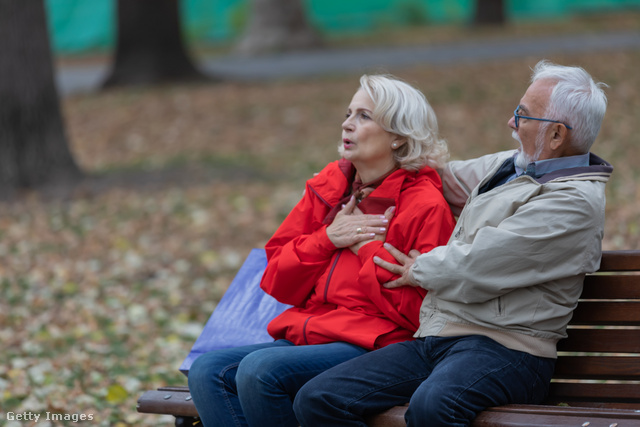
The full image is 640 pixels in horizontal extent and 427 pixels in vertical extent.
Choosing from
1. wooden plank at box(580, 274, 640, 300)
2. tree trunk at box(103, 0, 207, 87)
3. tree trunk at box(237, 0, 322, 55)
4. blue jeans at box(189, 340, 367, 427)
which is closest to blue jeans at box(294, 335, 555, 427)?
blue jeans at box(189, 340, 367, 427)

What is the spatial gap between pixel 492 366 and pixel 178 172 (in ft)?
25.5

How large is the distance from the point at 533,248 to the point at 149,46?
44.2 ft

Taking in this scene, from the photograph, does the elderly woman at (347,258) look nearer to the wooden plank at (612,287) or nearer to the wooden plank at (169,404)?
the wooden plank at (169,404)

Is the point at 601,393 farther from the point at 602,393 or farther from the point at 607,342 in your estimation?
the point at 607,342

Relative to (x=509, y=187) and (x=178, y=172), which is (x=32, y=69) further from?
(x=509, y=187)

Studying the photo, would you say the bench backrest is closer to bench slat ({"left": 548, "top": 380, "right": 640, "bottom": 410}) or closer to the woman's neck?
bench slat ({"left": 548, "top": 380, "right": 640, "bottom": 410})

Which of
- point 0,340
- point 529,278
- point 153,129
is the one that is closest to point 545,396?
point 529,278

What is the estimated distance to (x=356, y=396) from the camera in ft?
9.24

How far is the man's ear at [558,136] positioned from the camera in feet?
9.66

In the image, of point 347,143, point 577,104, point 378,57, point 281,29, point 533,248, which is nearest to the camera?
point 533,248

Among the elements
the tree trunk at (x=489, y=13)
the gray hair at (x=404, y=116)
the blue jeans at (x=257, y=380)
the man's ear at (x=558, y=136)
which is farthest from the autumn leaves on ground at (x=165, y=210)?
the tree trunk at (x=489, y=13)

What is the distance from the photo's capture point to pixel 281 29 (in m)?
20.6

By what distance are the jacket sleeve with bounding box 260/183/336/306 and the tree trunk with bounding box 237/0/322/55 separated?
1733 cm

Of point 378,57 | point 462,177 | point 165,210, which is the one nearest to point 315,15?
point 378,57
